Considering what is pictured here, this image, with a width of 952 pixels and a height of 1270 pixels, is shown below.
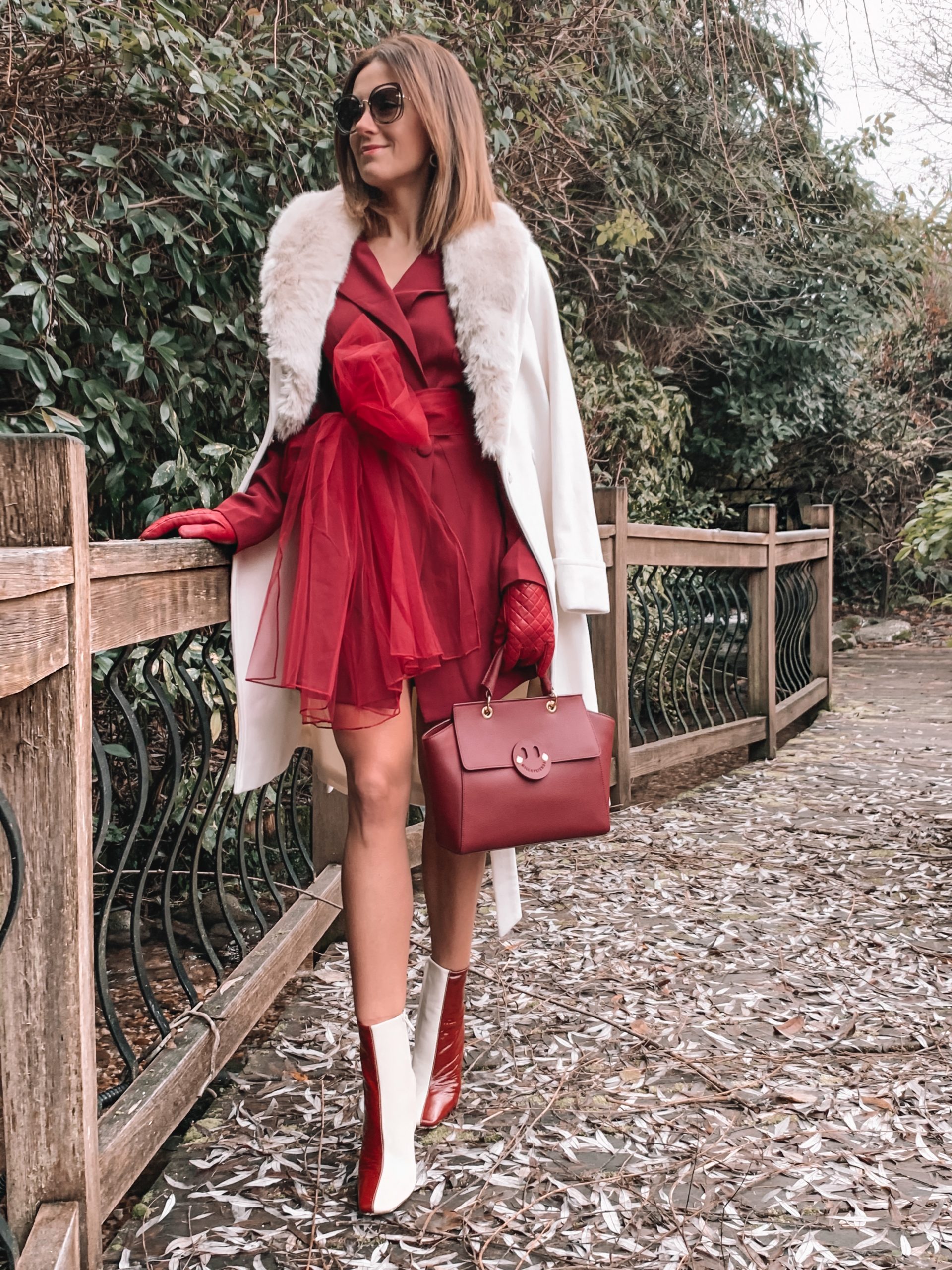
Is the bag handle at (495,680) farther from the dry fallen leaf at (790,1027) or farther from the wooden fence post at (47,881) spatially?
the dry fallen leaf at (790,1027)

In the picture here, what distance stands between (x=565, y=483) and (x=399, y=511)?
1.23ft

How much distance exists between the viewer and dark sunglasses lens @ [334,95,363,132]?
75.7 inches

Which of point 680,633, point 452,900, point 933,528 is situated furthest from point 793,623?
point 452,900

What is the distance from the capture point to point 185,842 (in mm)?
3590

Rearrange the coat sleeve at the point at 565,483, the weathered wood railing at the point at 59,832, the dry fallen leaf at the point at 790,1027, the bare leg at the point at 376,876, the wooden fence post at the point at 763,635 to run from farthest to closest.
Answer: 1. the wooden fence post at the point at 763,635
2. the dry fallen leaf at the point at 790,1027
3. the coat sleeve at the point at 565,483
4. the bare leg at the point at 376,876
5. the weathered wood railing at the point at 59,832

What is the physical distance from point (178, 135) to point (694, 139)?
15.4 ft

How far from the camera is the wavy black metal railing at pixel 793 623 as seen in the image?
6602 mm

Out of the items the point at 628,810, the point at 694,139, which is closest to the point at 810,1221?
the point at 628,810

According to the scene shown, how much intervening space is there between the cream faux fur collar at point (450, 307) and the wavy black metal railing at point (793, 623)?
4.77 metres

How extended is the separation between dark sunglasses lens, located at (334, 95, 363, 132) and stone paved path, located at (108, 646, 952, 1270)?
72.9 inches

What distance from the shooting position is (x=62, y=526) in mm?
1359

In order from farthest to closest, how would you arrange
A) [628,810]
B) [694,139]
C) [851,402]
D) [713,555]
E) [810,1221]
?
[851,402] < [694,139] < [713,555] < [628,810] < [810,1221]

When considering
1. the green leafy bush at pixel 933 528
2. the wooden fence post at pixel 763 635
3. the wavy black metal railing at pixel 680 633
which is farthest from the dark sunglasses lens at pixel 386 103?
the wooden fence post at pixel 763 635

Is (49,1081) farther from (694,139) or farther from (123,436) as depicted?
(694,139)
